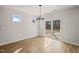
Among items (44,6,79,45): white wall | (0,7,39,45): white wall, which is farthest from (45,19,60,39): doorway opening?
(0,7,39,45): white wall

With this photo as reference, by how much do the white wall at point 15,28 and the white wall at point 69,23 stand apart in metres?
0.46

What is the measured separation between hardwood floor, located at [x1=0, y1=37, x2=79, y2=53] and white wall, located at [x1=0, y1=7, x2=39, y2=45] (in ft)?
0.44

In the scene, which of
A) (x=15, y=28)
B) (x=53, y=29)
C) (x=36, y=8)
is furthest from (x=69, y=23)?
(x=15, y=28)

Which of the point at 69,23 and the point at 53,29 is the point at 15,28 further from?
the point at 69,23

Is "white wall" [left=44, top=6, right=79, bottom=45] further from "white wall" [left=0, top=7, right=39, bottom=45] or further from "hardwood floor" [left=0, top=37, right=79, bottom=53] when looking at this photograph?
"white wall" [left=0, top=7, right=39, bottom=45]

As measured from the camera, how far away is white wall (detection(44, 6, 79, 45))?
2.01 m

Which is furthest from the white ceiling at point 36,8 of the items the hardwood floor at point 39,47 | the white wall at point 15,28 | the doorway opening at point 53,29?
the hardwood floor at point 39,47

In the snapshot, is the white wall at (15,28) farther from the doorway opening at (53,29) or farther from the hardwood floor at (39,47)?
the doorway opening at (53,29)

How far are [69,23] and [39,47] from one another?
0.88 metres

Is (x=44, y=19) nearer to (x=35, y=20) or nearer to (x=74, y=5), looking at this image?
(x=35, y=20)

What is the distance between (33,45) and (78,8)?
4.22 feet

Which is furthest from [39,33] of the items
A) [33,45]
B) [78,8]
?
[78,8]

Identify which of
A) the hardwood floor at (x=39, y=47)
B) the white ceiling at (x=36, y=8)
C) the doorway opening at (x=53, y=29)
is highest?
the white ceiling at (x=36, y=8)

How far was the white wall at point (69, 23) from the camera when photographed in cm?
A: 201
